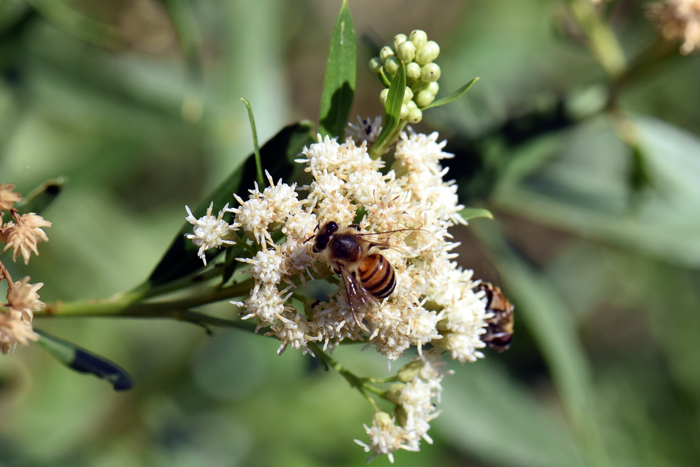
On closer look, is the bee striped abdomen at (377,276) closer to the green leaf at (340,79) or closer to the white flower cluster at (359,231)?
the white flower cluster at (359,231)

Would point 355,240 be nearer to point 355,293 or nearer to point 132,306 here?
point 355,293

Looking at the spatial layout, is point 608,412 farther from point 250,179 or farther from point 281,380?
point 250,179

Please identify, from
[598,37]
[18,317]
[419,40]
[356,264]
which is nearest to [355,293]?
[356,264]

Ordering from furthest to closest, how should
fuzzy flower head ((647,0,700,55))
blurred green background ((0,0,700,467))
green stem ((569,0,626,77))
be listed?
blurred green background ((0,0,700,467))
green stem ((569,0,626,77))
fuzzy flower head ((647,0,700,55))

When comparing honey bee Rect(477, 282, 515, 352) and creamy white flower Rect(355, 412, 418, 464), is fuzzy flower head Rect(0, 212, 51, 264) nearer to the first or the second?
creamy white flower Rect(355, 412, 418, 464)

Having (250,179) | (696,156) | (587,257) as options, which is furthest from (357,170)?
(587,257)

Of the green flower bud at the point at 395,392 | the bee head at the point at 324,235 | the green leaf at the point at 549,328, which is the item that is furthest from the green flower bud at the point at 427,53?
the green leaf at the point at 549,328

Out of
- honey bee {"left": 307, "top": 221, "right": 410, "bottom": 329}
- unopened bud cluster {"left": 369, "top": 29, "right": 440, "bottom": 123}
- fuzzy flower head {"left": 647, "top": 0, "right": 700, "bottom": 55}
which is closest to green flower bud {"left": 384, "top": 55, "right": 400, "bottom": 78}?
unopened bud cluster {"left": 369, "top": 29, "right": 440, "bottom": 123}

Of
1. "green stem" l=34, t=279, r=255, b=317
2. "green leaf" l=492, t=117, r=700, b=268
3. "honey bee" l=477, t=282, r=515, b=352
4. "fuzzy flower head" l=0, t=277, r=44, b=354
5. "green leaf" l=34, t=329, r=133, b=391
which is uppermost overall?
"green leaf" l=492, t=117, r=700, b=268
